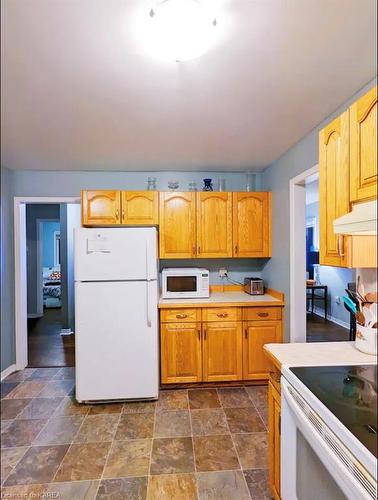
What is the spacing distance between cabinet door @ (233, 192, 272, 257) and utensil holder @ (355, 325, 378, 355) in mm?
1571

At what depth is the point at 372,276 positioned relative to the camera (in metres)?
1.29

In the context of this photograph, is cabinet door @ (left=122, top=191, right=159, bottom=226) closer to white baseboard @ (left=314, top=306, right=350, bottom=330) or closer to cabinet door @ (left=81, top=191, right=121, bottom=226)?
cabinet door @ (left=81, top=191, right=121, bottom=226)

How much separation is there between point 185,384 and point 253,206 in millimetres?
1796

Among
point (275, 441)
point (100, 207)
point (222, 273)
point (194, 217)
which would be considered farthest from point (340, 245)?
point (100, 207)

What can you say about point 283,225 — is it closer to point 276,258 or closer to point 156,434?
point 276,258

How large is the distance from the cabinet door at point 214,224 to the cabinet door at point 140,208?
16.8 inches

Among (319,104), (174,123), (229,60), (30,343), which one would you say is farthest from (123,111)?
(30,343)

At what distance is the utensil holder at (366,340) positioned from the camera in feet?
3.89

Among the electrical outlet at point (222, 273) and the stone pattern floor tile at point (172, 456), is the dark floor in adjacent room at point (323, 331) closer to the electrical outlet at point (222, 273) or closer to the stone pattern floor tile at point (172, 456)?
the electrical outlet at point (222, 273)

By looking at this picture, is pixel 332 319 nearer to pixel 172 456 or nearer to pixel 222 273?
pixel 222 273

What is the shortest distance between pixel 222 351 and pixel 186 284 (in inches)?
26.8

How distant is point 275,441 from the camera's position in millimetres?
1313

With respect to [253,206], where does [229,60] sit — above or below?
above

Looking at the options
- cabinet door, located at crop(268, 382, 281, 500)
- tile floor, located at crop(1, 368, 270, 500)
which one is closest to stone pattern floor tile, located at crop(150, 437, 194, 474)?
tile floor, located at crop(1, 368, 270, 500)
